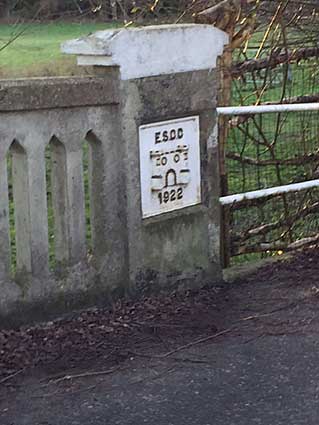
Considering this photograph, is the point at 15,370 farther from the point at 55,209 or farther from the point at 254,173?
the point at 254,173

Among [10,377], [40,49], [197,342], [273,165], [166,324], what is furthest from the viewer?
[40,49]

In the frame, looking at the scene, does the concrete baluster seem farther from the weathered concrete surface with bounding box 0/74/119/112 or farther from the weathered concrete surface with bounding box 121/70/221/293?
the weathered concrete surface with bounding box 121/70/221/293

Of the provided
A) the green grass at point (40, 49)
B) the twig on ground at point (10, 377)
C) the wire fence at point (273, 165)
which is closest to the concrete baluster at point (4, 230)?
the twig on ground at point (10, 377)

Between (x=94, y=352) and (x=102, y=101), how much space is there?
1.33 m

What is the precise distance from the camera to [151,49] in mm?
5535

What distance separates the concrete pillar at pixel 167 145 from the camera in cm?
548

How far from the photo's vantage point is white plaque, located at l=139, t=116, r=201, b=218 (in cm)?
565

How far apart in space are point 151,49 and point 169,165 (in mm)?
676

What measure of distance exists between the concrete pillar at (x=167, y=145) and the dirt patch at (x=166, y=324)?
212mm

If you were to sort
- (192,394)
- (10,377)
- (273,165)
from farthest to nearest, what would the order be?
(273,165) → (10,377) → (192,394)

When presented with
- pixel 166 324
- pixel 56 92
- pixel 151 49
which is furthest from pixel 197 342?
pixel 151 49

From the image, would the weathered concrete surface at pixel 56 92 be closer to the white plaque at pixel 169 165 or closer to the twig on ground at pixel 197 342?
the white plaque at pixel 169 165

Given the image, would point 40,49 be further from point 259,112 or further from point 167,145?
point 167,145

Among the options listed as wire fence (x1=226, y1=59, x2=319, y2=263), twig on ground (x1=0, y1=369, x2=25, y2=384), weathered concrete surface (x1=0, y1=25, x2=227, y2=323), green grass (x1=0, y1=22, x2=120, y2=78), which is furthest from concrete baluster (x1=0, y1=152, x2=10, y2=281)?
wire fence (x1=226, y1=59, x2=319, y2=263)
